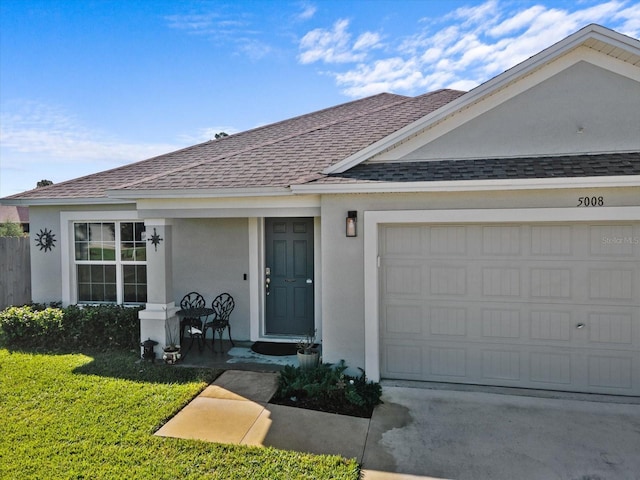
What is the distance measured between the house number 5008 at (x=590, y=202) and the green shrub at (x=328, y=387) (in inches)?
157

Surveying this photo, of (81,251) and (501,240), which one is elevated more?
(501,240)

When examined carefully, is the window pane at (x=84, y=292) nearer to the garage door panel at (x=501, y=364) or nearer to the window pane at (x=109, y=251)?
the window pane at (x=109, y=251)

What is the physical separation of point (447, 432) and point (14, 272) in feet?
36.6

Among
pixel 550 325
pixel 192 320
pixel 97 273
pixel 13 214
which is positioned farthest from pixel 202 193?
pixel 13 214

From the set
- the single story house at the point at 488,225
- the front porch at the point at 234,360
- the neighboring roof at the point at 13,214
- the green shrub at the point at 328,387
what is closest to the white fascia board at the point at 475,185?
the single story house at the point at 488,225

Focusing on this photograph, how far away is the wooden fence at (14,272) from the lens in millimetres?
9859

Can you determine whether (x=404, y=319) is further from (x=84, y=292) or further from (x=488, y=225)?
(x=84, y=292)

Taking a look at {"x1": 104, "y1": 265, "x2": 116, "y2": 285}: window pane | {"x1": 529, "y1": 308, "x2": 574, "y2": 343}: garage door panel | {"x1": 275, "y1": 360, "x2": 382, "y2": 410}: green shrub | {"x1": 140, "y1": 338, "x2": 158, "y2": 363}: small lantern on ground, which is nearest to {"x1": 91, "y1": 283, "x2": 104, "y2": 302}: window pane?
{"x1": 104, "y1": 265, "x2": 116, "y2": 285}: window pane

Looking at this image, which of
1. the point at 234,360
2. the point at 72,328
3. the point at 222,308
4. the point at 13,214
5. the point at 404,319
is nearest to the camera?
the point at 404,319

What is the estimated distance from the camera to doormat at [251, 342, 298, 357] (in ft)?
24.7

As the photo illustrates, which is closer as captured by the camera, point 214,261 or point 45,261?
point 214,261

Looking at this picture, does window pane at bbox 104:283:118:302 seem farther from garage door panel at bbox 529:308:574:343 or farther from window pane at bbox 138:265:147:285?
garage door panel at bbox 529:308:574:343

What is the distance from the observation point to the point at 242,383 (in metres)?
6.10

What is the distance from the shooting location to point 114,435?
4.47m
